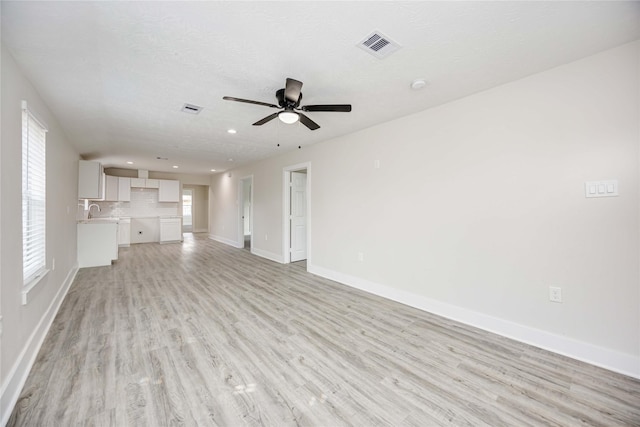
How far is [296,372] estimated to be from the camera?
1.91 metres

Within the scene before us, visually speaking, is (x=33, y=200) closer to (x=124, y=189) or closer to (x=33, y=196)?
(x=33, y=196)

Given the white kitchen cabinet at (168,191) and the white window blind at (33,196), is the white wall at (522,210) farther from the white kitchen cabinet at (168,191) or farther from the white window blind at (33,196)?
the white kitchen cabinet at (168,191)

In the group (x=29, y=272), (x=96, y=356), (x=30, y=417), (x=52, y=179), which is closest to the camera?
(x=30, y=417)

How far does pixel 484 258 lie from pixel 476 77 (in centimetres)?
175

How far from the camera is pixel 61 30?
1.66 meters

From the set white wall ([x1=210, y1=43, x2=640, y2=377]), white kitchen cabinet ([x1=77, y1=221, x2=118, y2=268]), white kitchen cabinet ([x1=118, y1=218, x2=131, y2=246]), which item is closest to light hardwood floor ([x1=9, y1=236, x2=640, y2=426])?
white wall ([x1=210, y1=43, x2=640, y2=377])

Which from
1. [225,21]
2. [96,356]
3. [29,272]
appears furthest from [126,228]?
[225,21]

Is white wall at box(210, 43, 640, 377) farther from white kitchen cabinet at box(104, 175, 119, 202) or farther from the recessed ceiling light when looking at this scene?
white kitchen cabinet at box(104, 175, 119, 202)

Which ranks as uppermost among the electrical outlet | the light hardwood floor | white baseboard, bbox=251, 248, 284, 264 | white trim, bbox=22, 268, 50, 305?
white trim, bbox=22, 268, 50, 305

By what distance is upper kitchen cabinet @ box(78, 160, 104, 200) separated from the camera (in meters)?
Answer: 5.29

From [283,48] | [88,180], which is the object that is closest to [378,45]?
[283,48]

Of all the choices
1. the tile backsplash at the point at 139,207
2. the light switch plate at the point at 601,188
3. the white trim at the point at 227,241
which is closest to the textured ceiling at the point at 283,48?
the light switch plate at the point at 601,188

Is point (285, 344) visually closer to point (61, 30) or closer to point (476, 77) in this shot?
point (61, 30)

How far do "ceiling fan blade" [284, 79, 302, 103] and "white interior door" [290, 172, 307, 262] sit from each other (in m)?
3.28
